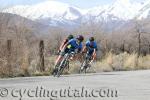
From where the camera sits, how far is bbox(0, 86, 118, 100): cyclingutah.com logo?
1471cm

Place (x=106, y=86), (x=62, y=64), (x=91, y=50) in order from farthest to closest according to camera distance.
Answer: (x=91, y=50)
(x=62, y=64)
(x=106, y=86)

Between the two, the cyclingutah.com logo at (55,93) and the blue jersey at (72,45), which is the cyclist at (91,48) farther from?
the cyclingutah.com logo at (55,93)

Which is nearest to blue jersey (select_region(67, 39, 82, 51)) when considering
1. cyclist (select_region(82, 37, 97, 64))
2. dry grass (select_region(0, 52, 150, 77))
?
dry grass (select_region(0, 52, 150, 77))

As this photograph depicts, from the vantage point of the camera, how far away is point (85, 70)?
28.0 metres

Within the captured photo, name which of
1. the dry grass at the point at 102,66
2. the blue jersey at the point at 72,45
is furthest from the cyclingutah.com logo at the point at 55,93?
the dry grass at the point at 102,66

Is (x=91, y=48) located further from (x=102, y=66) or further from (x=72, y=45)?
(x=72, y=45)

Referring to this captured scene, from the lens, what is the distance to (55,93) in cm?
1565

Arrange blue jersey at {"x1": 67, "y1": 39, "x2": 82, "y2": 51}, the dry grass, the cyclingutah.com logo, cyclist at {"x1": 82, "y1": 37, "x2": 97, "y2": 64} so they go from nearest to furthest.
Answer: the cyclingutah.com logo, blue jersey at {"x1": 67, "y1": 39, "x2": 82, "y2": 51}, the dry grass, cyclist at {"x1": 82, "y1": 37, "x2": 97, "y2": 64}

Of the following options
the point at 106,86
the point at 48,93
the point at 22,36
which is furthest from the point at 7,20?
the point at 48,93

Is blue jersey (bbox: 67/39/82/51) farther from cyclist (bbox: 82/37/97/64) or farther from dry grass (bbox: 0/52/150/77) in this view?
cyclist (bbox: 82/37/97/64)

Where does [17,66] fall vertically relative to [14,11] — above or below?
below

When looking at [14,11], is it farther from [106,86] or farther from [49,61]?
[106,86]

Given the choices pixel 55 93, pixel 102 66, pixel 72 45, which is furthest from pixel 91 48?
pixel 55 93

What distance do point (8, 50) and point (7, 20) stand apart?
5.42ft
